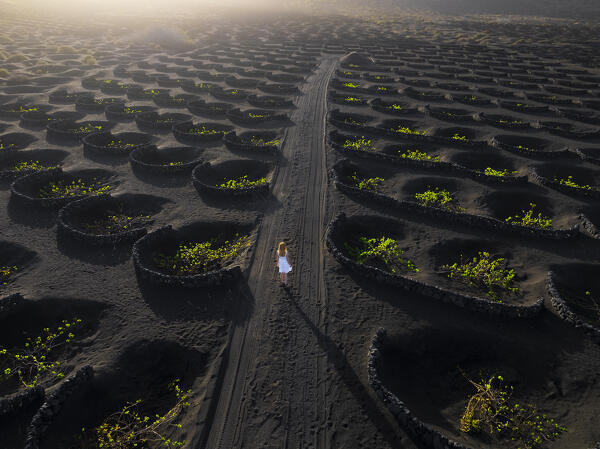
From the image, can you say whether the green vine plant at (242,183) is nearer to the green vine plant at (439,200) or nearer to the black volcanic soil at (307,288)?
the black volcanic soil at (307,288)

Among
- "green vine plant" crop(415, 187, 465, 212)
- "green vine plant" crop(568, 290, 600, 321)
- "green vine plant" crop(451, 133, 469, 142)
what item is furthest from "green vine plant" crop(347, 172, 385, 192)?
"green vine plant" crop(568, 290, 600, 321)

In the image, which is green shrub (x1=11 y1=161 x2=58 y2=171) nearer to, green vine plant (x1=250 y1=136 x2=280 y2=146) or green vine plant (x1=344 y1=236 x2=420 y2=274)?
green vine plant (x1=250 y1=136 x2=280 y2=146)

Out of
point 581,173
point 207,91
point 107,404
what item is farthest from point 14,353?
point 207,91

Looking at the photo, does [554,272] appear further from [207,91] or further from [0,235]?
[207,91]

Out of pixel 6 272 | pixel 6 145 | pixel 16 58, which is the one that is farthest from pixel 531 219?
pixel 16 58

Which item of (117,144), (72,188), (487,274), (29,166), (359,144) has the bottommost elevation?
(487,274)

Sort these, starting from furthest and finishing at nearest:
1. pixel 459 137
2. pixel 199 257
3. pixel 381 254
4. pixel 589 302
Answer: pixel 459 137, pixel 381 254, pixel 199 257, pixel 589 302

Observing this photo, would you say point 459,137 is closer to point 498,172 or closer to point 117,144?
point 498,172
